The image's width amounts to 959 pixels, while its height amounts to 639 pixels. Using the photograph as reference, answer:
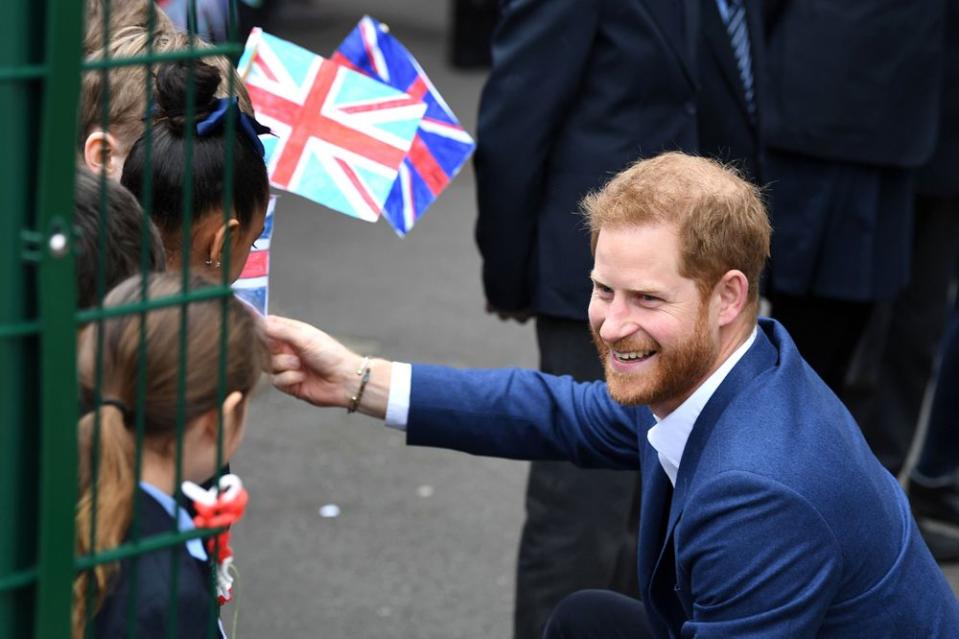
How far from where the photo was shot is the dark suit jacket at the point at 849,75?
13.2 ft

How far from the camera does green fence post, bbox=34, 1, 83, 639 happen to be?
5.06 ft

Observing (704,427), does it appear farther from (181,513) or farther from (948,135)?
(948,135)

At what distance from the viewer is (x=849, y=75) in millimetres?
4059

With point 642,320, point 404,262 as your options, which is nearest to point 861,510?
point 642,320

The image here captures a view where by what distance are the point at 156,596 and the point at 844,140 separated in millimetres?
2718

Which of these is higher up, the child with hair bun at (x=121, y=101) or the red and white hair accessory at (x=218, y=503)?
the child with hair bun at (x=121, y=101)

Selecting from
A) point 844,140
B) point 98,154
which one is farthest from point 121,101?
point 844,140

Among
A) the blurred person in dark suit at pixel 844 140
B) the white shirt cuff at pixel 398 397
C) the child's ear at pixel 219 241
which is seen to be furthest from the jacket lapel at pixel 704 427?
the blurred person in dark suit at pixel 844 140

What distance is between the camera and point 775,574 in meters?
2.22

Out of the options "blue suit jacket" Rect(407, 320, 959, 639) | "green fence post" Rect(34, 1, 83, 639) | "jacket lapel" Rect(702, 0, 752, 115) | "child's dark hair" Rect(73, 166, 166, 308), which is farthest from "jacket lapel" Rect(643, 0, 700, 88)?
"green fence post" Rect(34, 1, 83, 639)

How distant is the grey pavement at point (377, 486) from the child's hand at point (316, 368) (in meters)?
0.68

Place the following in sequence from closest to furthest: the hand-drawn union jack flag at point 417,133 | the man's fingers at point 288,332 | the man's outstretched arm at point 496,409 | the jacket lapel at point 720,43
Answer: the man's fingers at point 288,332, the man's outstretched arm at point 496,409, the hand-drawn union jack flag at point 417,133, the jacket lapel at point 720,43

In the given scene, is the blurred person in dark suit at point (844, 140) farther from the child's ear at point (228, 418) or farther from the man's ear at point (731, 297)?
the child's ear at point (228, 418)

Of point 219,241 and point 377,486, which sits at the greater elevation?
point 219,241
